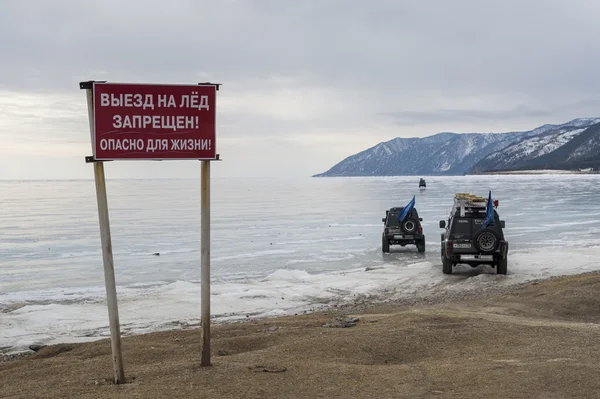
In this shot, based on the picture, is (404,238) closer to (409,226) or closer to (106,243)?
(409,226)

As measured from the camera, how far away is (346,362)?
24.3ft

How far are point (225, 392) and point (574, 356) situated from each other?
4.00m

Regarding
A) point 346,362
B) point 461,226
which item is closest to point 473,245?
point 461,226

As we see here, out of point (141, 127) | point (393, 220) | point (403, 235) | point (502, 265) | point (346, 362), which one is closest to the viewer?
point (141, 127)

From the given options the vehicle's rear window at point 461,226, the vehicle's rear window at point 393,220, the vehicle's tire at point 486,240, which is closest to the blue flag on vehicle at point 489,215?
the vehicle's tire at point 486,240

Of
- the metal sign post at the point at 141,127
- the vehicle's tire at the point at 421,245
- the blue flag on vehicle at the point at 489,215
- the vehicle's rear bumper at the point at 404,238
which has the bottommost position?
the vehicle's tire at the point at 421,245

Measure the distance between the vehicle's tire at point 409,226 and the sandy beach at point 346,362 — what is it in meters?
11.7

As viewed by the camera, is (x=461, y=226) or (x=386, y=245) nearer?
(x=461, y=226)

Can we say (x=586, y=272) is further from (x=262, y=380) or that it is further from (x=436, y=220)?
(x=436, y=220)

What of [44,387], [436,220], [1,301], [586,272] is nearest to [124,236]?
[1,301]

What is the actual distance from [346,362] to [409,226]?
16.3 m

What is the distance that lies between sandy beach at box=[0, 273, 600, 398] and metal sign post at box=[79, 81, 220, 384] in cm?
97

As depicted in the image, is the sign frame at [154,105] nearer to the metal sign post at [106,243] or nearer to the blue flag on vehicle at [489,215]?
the metal sign post at [106,243]

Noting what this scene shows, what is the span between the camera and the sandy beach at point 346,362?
6.04m
